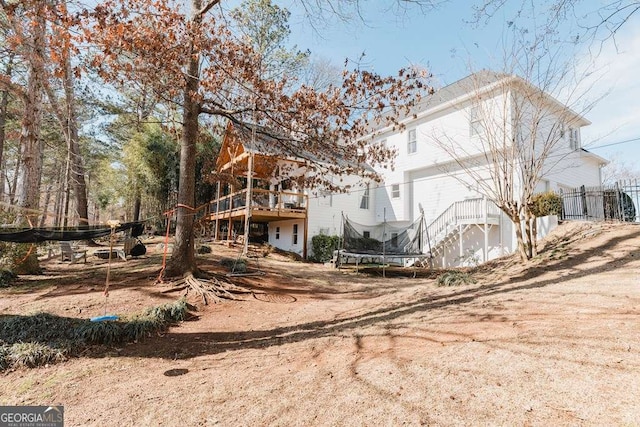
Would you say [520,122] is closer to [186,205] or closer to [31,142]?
[186,205]

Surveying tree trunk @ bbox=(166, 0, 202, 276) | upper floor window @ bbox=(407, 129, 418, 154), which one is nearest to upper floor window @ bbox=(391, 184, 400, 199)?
upper floor window @ bbox=(407, 129, 418, 154)

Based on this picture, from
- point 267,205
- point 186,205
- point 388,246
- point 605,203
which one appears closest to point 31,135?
point 186,205

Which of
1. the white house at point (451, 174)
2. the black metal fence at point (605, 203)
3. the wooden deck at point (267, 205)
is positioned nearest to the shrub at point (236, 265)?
the white house at point (451, 174)

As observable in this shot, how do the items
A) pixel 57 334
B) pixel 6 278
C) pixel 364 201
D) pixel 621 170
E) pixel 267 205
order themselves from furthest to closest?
pixel 621 170 → pixel 364 201 → pixel 267 205 → pixel 6 278 → pixel 57 334

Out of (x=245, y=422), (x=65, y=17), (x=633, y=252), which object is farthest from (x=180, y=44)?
(x=633, y=252)

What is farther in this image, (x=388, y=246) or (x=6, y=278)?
(x=388, y=246)

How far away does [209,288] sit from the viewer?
22.1ft

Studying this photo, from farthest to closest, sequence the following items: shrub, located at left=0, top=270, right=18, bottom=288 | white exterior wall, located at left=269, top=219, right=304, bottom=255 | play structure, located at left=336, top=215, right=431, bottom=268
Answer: white exterior wall, located at left=269, top=219, right=304, bottom=255
play structure, located at left=336, top=215, right=431, bottom=268
shrub, located at left=0, top=270, right=18, bottom=288

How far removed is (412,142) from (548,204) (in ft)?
21.9

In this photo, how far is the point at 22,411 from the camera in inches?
110

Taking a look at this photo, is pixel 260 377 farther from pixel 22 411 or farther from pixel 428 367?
pixel 22 411

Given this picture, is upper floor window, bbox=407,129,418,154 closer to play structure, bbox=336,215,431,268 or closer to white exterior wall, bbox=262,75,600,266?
white exterior wall, bbox=262,75,600,266

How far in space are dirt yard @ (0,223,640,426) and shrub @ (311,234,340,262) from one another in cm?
876

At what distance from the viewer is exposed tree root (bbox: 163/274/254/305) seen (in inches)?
254
